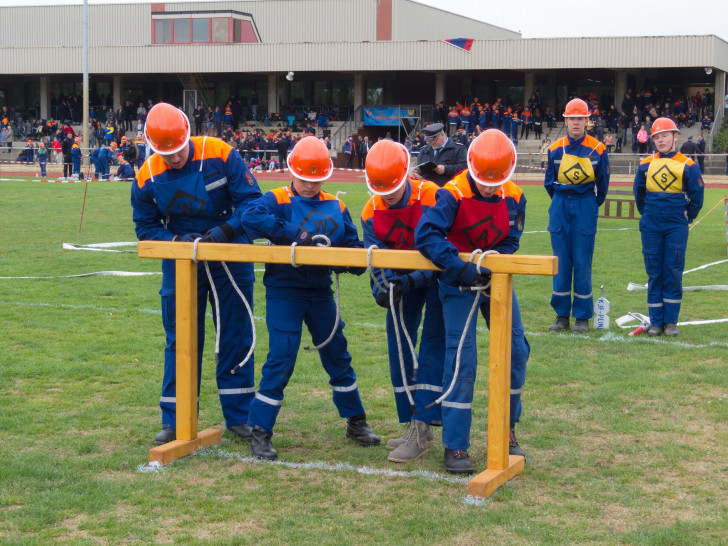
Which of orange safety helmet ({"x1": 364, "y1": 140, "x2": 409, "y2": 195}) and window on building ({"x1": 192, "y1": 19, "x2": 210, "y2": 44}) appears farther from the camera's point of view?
window on building ({"x1": 192, "y1": 19, "x2": 210, "y2": 44})

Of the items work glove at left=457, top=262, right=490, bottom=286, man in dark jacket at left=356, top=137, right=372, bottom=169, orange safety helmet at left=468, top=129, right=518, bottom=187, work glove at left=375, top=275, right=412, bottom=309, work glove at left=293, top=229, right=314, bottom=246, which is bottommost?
work glove at left=375, top=275, right=412, bottom=309

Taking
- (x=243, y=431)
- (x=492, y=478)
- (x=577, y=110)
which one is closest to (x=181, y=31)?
(x=577, y=110)

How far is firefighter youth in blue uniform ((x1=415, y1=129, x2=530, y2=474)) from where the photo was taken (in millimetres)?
5172

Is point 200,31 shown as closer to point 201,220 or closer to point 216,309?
point 201,220

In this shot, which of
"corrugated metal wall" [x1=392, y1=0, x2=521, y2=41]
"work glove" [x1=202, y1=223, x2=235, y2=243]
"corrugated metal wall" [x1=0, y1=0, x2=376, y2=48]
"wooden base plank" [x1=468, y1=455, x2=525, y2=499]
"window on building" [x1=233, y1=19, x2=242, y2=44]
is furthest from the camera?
"corrugated metal wall" [x1=0, y1=0, x2=376, y2=48]

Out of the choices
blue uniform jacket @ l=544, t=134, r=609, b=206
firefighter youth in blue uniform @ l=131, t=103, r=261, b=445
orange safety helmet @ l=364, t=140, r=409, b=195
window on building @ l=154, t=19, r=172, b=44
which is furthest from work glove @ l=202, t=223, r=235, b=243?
window on building @ l=154, t=19, r=172, b=44

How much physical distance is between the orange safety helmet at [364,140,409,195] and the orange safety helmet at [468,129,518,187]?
47cm

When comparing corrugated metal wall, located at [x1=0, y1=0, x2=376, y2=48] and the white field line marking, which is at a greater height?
corrugated metal wall, located at [x1=0, y1=0, x2=376, y2=48]

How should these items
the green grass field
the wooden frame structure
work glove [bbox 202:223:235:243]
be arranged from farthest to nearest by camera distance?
work glove [bbox 202:223:235:243] → the wooden frame structure → the green grass field

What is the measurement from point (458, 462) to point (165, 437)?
6.32ft

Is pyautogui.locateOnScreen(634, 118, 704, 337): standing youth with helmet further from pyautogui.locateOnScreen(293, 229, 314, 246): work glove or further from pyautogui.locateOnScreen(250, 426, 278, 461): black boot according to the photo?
pyautogui.locateOnScreen(250, 426, 278, 461): black boot

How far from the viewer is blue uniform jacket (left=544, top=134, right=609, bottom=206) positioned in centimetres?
928

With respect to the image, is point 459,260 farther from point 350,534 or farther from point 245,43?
point 245,43

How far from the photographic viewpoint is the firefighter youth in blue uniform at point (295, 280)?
18.7 ft
